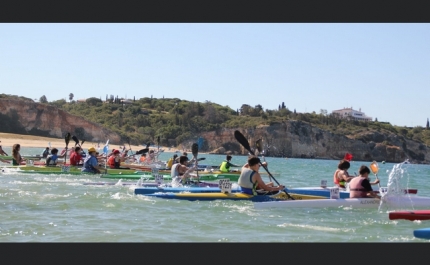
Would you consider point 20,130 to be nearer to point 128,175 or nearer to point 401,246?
point 128,175

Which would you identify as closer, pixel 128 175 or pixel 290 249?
pixel 290 249

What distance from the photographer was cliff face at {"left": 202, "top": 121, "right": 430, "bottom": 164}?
103 metres

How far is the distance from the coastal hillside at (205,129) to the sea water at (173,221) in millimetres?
75414

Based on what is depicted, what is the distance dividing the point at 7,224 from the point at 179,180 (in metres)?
7.45

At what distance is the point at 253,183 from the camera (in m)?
14.7

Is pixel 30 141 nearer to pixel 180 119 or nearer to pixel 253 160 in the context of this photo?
pixel 180 119

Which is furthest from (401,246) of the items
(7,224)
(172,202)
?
(172,202)

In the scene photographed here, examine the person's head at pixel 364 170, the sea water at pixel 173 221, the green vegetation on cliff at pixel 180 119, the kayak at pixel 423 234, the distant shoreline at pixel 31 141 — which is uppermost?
the green vegetation on cliff at pixel 180 119

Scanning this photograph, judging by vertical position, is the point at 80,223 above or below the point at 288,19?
below

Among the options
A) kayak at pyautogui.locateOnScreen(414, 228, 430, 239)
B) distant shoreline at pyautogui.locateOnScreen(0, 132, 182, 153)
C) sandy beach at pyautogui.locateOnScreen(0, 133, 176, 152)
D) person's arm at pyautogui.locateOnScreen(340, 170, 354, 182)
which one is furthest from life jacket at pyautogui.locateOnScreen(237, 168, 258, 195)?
sandy beach at pyautogui.locateOnScreen(0, 133, 176, 152)

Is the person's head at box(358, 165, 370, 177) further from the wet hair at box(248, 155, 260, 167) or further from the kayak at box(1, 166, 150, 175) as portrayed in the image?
the kayak at box(1, 166, 150, 175)

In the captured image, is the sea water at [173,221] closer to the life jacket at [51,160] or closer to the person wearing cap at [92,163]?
the person wearing cap at [92,163]

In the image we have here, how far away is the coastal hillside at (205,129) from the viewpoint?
293 ft

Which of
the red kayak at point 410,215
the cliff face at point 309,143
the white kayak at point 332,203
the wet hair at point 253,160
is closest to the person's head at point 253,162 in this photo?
the wet hair at point 253,160
